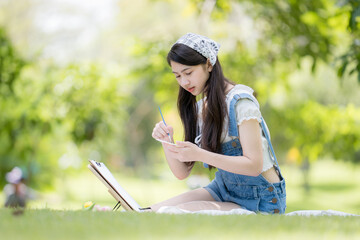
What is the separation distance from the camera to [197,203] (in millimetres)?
2773

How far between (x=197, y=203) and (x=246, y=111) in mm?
600

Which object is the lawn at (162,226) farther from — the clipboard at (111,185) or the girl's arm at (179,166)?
the girl's arm at (179,166)

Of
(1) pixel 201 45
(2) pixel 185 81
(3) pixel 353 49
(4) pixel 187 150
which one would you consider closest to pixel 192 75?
(2) pixel 185 81

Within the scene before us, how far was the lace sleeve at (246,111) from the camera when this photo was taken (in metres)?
2.70

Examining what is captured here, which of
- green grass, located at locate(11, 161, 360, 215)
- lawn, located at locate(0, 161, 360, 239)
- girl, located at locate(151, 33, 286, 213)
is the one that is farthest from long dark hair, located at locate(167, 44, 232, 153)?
green grass, located at locate(11, 161, 360, 215)

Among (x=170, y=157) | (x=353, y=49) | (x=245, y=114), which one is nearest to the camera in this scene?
(x=245, y=114)

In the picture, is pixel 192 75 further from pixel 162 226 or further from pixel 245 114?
pixel 162 226

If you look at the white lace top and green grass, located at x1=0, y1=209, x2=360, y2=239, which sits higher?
the white lace top

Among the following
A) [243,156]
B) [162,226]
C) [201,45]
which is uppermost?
[201,45]

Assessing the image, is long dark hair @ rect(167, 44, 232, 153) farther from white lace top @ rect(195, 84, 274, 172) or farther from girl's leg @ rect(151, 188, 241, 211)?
girl's leg @ rect(151, 188, 241, 211)

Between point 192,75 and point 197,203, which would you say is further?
point 192,75

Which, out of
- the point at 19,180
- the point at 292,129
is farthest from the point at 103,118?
the point at 292,129

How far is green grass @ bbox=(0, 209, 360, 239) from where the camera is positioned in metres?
1.79

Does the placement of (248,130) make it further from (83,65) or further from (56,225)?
(83,65)
